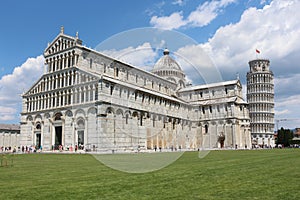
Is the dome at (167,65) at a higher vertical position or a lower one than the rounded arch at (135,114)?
higher

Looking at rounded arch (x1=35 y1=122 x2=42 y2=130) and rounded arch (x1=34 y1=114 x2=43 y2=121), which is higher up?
rounded arch (x1=34 y1=114 x2=43 y2=121)

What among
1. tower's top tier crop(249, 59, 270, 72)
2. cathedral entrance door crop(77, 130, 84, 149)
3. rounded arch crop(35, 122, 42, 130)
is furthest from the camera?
tower's top tier crop(249, 59, 270, 72)

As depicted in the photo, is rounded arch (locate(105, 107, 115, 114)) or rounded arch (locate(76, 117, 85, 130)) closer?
rounded arch (locate(105, 107, 115, 114))

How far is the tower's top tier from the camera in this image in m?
108

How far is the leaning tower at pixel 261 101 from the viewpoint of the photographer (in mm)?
103000

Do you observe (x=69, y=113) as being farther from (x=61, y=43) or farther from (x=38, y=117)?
(x=61, y=43)

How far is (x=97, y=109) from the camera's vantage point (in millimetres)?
47844

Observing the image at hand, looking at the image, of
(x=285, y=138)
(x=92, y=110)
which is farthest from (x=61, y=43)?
(x=285, y=138)

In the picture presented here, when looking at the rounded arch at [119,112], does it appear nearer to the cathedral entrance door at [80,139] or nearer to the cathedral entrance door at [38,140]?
the cathedral entrance door at [80,139]

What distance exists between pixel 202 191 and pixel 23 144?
5821 cm

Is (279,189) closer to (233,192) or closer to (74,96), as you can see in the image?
(233,192)

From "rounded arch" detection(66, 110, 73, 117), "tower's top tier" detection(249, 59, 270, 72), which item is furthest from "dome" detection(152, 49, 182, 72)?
"rounded arch" detection(66, 110, 73, 117)

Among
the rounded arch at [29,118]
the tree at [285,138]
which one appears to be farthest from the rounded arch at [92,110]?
the tree at [285,138]

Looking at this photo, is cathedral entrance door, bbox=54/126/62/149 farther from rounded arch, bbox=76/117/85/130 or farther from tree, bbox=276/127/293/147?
tree, bbox=276/127/293/147
